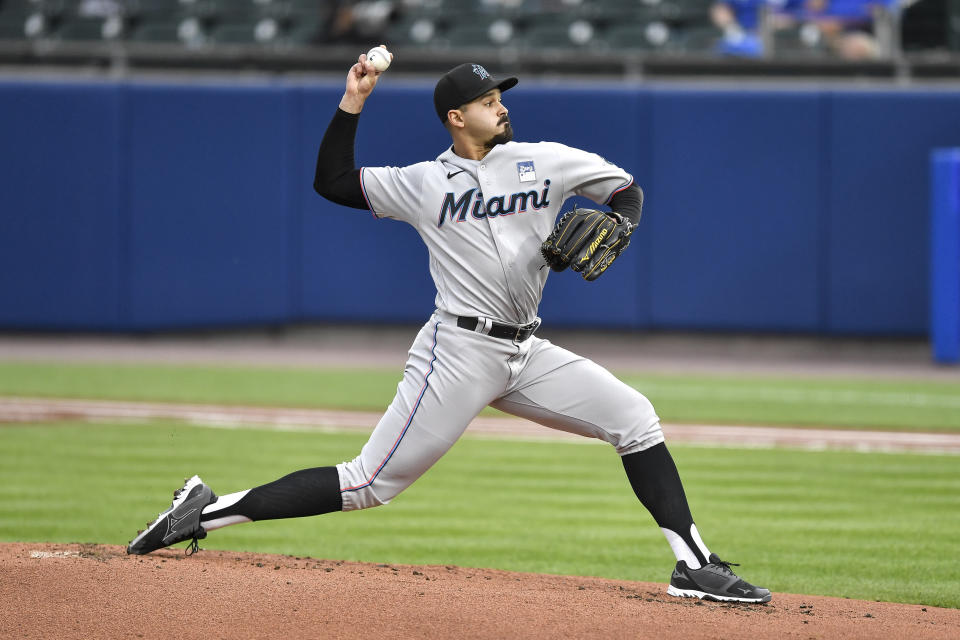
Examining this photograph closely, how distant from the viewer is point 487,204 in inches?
162

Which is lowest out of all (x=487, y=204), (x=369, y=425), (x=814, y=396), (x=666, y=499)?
(x=814, y=396)

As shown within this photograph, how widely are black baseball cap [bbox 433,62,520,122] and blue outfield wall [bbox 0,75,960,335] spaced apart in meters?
9.55

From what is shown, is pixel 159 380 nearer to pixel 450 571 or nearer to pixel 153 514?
pixel 153 514

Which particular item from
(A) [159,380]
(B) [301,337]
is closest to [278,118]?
(B) [301,337]

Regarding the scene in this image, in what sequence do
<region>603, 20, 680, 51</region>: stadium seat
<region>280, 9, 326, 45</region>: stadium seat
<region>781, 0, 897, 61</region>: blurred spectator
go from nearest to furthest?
<region>781, 0, 897, 61</region>: blurred spectator
<region>603, 20, 680, 51</region>: stadium seat
<region>280, 9, 326, 45</region>: stadium seat

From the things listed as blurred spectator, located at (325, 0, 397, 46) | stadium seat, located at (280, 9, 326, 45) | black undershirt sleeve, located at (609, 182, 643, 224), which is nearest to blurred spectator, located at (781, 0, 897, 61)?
blurred spectator, located at (325, 0, 397, 46)

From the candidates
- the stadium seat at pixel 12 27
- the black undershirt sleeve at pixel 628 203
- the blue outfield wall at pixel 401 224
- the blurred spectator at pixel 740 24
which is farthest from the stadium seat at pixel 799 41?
the black undershirt sleeve at pixel 628 203

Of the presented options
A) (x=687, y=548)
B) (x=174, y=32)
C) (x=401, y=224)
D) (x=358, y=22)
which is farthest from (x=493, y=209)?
(x=174, y=32)

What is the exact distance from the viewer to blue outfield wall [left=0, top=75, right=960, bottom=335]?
13531 mm

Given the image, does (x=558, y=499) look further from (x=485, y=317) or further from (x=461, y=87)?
(x=461, y=87)

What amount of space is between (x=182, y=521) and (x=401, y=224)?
9977 mm

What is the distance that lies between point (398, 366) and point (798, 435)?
506 centimetres

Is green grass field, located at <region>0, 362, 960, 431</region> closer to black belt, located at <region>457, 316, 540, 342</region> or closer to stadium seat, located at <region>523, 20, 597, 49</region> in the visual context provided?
stadium seat, located at <region>523, 20, 597, 49</region>

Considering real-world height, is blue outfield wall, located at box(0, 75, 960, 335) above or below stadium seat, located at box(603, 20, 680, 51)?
below
